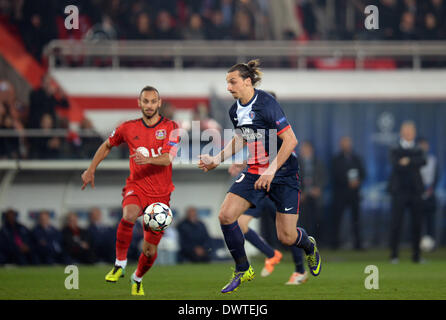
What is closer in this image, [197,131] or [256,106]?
[256,106]

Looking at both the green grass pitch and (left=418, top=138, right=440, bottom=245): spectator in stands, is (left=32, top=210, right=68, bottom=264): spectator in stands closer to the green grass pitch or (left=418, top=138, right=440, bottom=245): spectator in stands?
the green grass pitch

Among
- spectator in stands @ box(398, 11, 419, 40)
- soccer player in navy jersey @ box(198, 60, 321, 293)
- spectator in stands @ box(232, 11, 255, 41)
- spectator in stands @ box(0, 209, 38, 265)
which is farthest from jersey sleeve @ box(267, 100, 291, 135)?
spectator in stands @ box(398, 11, 419, 40)

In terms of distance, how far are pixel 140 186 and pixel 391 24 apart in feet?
36.5

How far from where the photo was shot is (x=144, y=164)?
812 centimetres

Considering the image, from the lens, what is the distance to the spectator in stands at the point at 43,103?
566 inches

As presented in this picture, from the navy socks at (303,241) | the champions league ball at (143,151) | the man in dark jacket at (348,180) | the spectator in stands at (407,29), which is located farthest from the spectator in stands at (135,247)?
the spectator in stands at (407,29)

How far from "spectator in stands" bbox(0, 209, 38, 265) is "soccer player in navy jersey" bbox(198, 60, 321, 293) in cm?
662

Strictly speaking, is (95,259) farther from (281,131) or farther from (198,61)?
(281,131)

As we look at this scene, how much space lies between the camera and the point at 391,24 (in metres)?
17.7

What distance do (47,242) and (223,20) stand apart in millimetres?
7141

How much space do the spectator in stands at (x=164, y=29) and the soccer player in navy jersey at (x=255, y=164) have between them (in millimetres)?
9352

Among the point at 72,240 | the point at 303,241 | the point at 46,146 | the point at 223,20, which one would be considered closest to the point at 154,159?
the point at 303,241

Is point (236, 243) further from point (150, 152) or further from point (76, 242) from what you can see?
point (76, 242)
